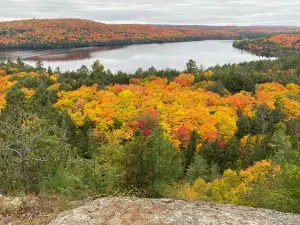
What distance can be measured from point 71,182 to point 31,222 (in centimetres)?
584

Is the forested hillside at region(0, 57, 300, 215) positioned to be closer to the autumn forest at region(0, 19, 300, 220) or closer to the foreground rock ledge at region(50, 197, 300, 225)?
the autumn forest at region(0, 19, 300, 220)

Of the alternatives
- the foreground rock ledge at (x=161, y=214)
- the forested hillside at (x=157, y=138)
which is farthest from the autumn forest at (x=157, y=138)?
the foreground rock ledge at (x=161, y=214)

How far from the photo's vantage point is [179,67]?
13888cm

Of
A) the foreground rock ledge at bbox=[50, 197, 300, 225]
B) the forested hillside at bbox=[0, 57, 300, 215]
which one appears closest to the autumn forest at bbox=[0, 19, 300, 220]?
the forested hillside at bbox=[0, 57, 300, 215]

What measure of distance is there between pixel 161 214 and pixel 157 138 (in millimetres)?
10521

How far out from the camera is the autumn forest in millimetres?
17094

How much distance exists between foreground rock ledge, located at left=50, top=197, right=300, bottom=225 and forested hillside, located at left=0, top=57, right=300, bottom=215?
2.88m

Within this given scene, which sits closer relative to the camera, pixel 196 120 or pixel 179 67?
pixel 196 120

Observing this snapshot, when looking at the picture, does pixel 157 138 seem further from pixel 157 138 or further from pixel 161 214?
pixel 161 214

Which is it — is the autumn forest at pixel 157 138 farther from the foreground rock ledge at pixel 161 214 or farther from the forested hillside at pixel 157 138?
the foreground rock ledge at pixel 161 214

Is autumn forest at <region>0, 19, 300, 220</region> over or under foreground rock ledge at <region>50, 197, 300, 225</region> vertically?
under

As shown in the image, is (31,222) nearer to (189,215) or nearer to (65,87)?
(189,215)

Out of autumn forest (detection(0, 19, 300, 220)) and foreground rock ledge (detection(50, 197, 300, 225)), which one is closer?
foreground rock ledge (detection(50, 197, 300, 225))

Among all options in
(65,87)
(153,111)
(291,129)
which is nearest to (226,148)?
(291,129)
